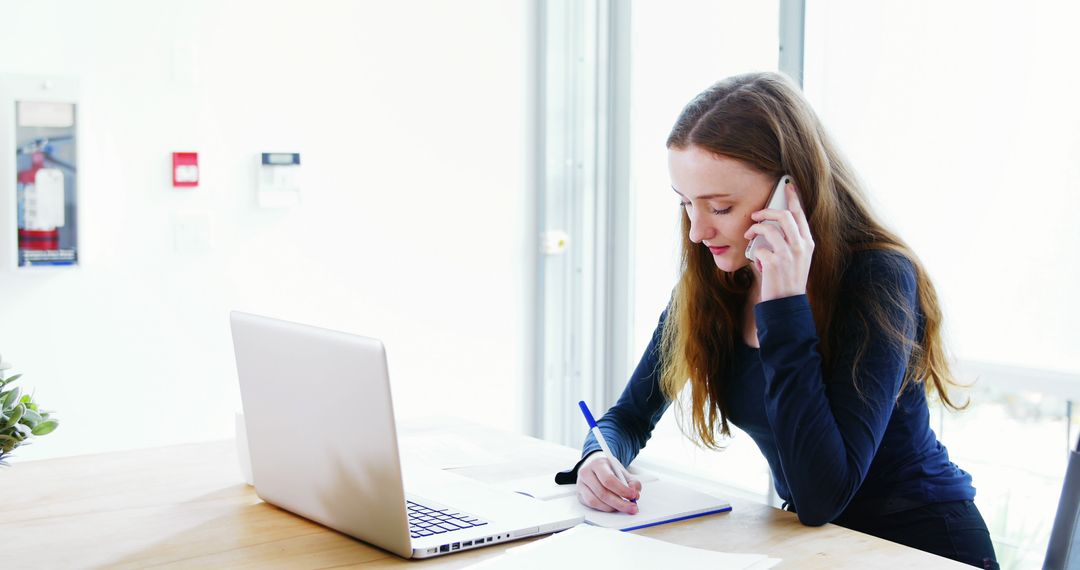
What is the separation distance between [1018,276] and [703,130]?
1171 millimetres

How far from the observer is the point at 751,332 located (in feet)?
5.27

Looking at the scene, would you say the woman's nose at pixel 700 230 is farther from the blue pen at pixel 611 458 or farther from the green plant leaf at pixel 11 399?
the green plant leaf at pixel 11 399

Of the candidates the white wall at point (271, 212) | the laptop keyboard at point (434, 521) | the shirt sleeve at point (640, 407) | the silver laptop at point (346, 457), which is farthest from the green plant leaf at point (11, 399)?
the white wall at point (271, 212)

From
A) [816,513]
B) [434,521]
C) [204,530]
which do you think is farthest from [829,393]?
[204,530]

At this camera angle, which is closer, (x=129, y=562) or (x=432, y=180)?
(x=129, y=562)

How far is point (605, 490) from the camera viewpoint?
1.33 meters

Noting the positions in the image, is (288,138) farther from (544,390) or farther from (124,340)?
(544,390)

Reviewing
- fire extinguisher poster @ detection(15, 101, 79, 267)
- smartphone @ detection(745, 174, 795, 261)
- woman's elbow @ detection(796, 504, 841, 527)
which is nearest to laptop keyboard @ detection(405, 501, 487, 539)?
woman's elbow @ detection(796, 504, 841, 527)

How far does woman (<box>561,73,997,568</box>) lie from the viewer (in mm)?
1330

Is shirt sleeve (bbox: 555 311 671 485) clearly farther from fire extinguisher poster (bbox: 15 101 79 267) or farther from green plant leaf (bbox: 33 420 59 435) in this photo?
fire extinguisher poster (bbox: 15 101 79 267)

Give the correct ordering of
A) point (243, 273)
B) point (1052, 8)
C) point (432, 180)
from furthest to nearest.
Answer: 1. point (432, 180)
2. point (243, 273)
3. point (1052, 8)

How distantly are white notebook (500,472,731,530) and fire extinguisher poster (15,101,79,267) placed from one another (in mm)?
1620

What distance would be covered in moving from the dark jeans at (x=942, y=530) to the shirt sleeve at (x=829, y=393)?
0.43 feet

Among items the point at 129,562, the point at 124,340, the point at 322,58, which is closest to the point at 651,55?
the point at 322,58
